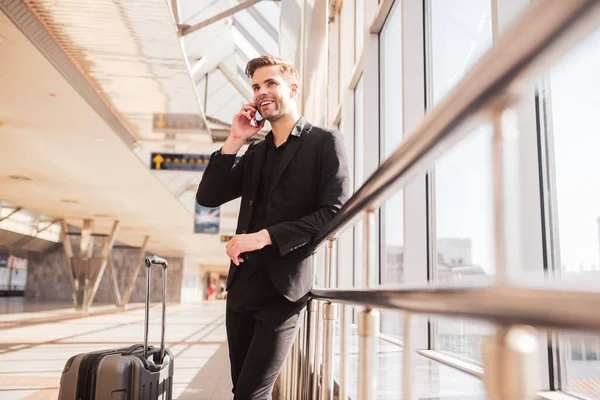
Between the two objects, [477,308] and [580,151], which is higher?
[580,151]

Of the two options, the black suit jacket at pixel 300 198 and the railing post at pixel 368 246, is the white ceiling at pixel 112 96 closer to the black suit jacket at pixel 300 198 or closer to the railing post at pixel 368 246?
the black suit jacket at pixel 300 198

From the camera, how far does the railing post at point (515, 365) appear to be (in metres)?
0.53

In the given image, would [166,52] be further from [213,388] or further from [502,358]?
[502,358]

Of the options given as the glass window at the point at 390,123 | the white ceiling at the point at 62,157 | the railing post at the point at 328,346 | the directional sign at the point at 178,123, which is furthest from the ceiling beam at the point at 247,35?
the railing post at the point at 328,346

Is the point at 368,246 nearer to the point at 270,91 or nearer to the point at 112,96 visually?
the point at 270,91

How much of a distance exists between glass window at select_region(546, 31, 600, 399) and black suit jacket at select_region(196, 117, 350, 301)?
762 millimetres

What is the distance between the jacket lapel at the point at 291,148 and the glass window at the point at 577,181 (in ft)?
2.83

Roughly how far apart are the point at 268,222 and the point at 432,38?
8.00 feet

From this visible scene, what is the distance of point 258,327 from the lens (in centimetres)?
183

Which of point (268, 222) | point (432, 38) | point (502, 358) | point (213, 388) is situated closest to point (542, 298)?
point (502, 358)

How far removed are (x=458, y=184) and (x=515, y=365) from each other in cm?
257

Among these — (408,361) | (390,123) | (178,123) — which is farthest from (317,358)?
(178,123)

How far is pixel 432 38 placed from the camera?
379 centimetres

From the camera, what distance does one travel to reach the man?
180cm
